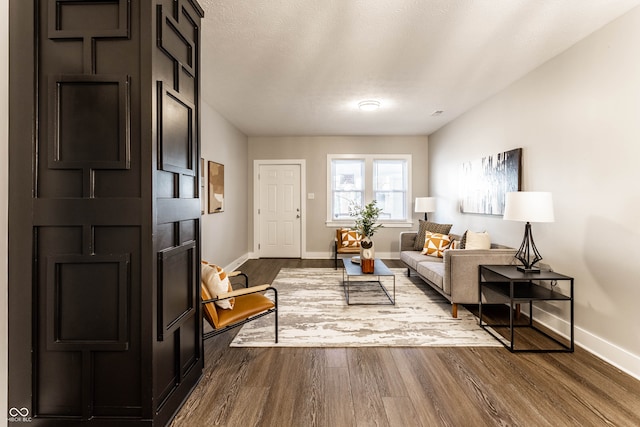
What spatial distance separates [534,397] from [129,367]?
2352 mm

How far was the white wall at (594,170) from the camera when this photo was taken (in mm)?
2248

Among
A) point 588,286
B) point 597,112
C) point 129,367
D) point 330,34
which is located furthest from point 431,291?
point 129,367

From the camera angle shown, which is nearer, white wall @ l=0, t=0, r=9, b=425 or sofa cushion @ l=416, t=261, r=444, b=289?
white wall @ l=0, t=0, r=9, b=425

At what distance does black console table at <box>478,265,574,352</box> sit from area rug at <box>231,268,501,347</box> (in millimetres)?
244

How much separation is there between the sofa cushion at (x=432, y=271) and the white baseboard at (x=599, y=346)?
97cm

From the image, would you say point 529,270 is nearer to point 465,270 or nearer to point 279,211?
point 465,270

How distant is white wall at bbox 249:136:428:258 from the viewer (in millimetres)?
6574

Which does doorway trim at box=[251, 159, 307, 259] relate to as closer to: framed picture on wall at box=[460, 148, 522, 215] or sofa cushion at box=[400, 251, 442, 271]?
sofa cushion at box=[400, 251, 442, 271]

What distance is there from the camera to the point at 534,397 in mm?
1939

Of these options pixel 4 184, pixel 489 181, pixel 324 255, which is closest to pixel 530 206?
pixel 489 181

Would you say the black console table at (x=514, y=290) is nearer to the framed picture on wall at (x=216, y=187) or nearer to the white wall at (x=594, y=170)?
the white wall at (x=594, y=170)

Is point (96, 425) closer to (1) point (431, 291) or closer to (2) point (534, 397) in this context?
(2) point (534, 397)

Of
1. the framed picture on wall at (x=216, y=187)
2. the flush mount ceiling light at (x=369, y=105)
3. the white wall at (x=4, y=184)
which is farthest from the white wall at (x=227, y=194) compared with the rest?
the white wall at (x=4, y=184)

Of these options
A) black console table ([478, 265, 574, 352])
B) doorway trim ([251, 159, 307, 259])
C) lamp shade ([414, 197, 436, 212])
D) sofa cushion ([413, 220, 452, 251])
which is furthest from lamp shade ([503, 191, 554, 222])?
doorway trim ([251, 159, 307, 259])
